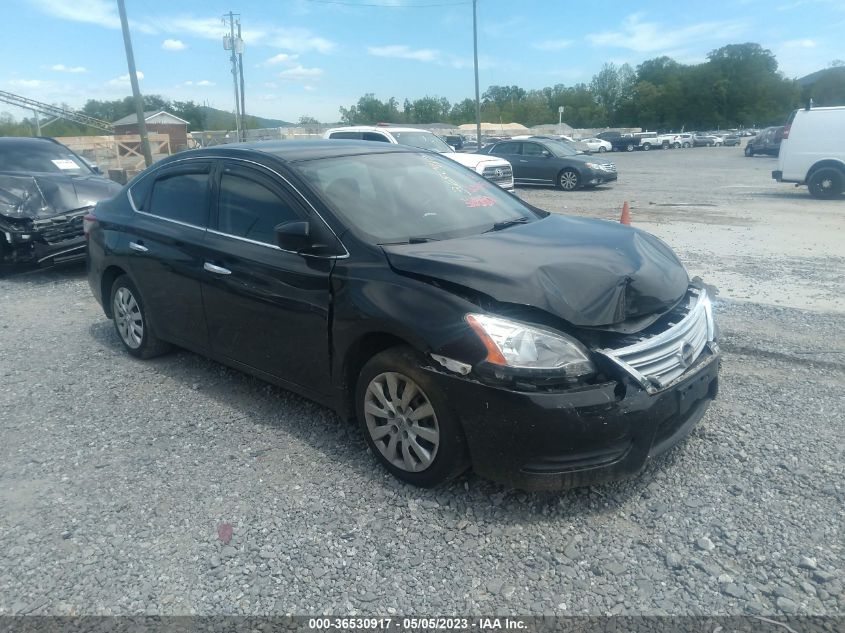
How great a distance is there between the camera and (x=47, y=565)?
117 inches

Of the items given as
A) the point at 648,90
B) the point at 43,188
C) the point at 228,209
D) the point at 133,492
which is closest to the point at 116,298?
the point at 228,209

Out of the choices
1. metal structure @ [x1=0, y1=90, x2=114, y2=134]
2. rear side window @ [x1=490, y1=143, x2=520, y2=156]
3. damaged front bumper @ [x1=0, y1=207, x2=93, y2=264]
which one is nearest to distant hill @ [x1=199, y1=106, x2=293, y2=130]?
metal structure @ [x1=0, y1=90, x2=114, y2=134]

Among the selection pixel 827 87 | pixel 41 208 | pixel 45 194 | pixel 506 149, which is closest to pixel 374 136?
pixel 506 149

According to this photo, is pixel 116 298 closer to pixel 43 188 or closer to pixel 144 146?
pixel 43 188

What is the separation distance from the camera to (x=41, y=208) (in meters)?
8.48

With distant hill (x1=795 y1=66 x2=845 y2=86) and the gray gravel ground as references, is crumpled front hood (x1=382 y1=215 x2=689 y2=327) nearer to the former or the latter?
the gray gravel ground

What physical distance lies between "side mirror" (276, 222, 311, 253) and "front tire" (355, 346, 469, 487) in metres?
0.77

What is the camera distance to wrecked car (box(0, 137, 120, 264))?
827 cm

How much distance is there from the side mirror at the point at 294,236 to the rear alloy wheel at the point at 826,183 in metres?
16.0

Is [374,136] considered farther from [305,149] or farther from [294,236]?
[294,236]

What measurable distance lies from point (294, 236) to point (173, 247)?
1555 mm

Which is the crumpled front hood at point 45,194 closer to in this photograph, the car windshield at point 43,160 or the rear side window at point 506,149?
the car windshield at point 43,160

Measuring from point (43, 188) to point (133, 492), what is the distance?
22.3 feet

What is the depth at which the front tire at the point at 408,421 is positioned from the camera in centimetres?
317
